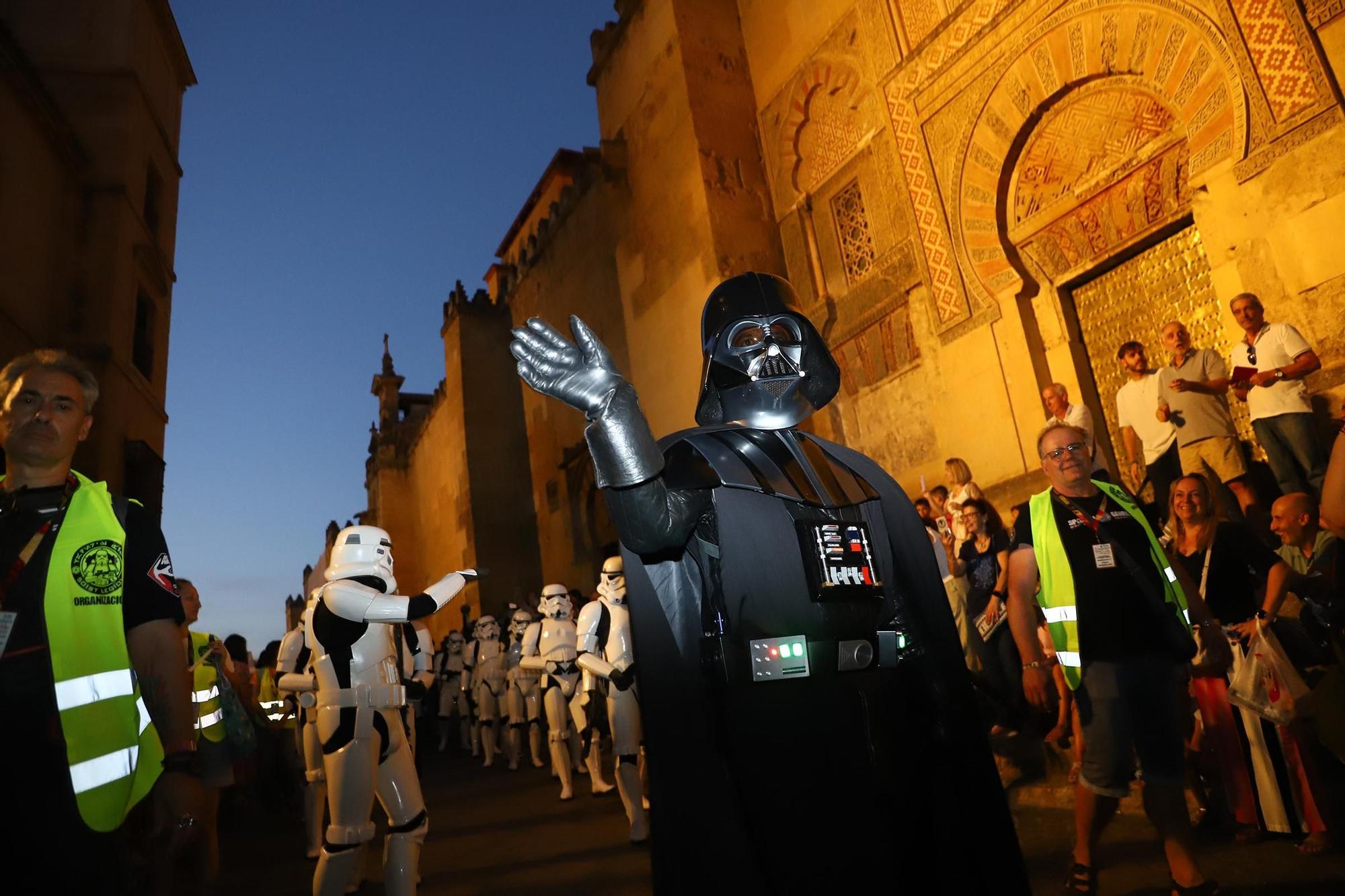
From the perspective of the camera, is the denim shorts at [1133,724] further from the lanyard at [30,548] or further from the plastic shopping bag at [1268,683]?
the lanyard at [30,548]

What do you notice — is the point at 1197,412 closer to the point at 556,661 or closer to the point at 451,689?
the point at 556,661

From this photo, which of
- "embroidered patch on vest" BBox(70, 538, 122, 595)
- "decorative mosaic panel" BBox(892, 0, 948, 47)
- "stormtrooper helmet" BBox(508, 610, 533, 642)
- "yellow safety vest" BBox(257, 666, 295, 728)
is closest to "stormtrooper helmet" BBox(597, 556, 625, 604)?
"yellow safety vest" BBox(257, 666, 295, 728)

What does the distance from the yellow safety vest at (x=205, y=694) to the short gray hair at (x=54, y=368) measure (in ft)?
10.5

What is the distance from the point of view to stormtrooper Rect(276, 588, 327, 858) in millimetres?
4500

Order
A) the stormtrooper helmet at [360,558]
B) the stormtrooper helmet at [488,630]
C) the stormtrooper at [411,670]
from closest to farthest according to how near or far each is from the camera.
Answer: the stormtrooper helmet at [360,558] < the stormtrooper at [411,670] < the stormtrooper helmet at [488,630]

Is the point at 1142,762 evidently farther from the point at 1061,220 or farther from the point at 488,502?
the point at 488,502

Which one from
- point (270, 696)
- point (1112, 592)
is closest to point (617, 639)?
point (270, 696)

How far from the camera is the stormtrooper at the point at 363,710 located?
3.38 m

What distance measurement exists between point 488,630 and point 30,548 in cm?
1018

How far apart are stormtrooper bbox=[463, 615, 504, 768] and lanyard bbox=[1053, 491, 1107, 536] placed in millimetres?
9544

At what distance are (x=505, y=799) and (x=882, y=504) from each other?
6.76 meters

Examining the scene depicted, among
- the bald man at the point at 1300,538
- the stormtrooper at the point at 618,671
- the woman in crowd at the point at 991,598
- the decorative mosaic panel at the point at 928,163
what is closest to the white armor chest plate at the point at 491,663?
the stormtrooper at the point at 618,671

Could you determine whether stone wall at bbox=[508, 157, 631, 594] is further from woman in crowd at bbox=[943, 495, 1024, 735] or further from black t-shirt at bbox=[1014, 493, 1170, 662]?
black t-shirt at bbox=[1014, 493, 1170, 662]

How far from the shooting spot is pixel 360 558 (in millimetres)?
3916
